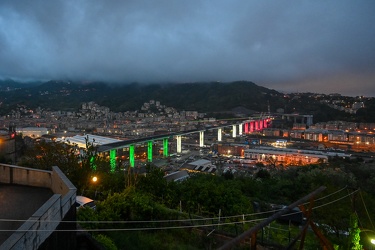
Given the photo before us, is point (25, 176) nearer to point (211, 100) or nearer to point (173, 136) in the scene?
point (173, 136)

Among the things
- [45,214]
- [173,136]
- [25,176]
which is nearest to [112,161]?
[25,176]

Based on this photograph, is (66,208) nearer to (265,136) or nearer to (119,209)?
(119,209)

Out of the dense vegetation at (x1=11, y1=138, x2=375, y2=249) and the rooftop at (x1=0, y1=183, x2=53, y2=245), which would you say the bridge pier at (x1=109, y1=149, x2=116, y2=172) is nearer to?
the dense vegetation at (x1=11, y1=138, x2=375, y2=249)

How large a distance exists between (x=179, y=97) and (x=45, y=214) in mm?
80960

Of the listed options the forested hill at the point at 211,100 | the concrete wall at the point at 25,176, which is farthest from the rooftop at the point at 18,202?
the forested hill at the point at 211,100

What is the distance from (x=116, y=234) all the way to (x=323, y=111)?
62.6 meters

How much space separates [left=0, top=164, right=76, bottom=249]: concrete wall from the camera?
5.63 feet

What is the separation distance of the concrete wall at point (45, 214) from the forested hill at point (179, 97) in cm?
6407

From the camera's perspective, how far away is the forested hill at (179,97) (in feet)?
232

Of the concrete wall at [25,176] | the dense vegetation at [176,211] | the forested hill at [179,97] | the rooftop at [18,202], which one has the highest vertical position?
the forested hill at [179,97]

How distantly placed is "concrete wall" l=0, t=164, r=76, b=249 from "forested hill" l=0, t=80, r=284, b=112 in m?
64.1

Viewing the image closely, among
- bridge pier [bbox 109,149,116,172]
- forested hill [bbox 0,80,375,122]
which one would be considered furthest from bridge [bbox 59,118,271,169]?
forested hill [bbox 0,80,375,122]

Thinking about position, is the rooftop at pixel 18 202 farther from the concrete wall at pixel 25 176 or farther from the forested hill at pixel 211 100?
the forested hill at pixel 211 100

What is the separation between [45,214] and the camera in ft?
6.35
